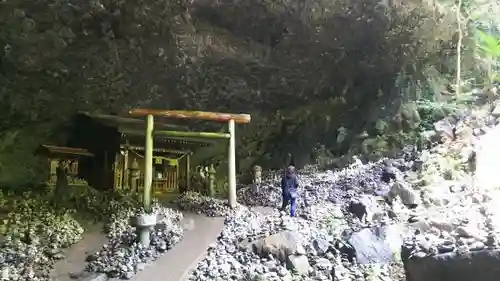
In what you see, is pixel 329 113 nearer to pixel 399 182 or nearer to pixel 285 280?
pixel 399 182

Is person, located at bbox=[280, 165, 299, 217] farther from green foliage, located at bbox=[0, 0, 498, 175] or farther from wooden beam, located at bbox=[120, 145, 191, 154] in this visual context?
wooden beam, located at bbox=[120, 145, 191, 154]

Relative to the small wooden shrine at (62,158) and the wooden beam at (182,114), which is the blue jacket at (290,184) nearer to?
the wooden beam at (182,114)

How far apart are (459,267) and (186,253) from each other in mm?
3816

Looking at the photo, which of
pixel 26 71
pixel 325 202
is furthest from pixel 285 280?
pixel 26 71

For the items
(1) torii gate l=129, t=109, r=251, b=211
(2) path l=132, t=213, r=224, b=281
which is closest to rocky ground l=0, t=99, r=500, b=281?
(2) path l=132, t=213, r=224, b=281

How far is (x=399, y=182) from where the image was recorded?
7.52 m

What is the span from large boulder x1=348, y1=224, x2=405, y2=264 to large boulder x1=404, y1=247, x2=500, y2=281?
5.40 feet

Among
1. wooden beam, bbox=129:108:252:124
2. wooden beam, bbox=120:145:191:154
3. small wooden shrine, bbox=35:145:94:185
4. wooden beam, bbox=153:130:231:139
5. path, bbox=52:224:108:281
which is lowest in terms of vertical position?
path, bbox=52:224:108:281

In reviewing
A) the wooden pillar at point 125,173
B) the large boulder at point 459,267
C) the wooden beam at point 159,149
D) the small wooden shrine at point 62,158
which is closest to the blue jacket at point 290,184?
the large boulder at point 459,267

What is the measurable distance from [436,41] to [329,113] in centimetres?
281

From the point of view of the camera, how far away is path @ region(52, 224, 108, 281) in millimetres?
5816

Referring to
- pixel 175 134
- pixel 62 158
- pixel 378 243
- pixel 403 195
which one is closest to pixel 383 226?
pixel 378 243

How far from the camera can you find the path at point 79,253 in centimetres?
582

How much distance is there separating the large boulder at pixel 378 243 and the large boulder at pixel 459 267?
1646 millimetres
